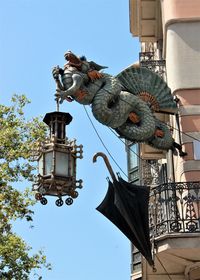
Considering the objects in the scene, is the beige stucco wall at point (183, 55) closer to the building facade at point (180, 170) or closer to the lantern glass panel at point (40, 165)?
the building facade at point (180, 170)

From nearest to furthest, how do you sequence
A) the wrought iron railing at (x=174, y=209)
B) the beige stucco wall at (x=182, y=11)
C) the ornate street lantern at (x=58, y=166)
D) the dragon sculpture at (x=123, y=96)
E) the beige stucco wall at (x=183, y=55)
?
the ornate street lantern at (x=58, y=166) → the wrought iron railing at (x=174, y=209) → the dragon sculpture at (x=123, y=96) → the beige stucco wall at (x=183, y=55) → the beige stucco wall at (x=182, y=11)

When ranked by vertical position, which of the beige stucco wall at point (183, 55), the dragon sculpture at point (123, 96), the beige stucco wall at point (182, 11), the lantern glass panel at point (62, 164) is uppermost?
the beige stucco wall at point (182, 11)

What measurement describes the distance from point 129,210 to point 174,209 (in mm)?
831

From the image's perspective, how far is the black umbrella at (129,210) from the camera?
10586mm

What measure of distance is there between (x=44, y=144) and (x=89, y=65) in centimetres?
222

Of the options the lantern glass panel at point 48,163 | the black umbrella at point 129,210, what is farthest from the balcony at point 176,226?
the lantern glass panel at point 48,163

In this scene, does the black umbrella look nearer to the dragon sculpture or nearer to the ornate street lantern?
the ornate street lantern

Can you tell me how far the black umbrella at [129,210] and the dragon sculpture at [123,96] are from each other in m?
1.12

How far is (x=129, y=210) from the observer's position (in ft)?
35.4

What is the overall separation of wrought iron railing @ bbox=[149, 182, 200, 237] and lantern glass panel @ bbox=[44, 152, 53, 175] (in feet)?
6.96

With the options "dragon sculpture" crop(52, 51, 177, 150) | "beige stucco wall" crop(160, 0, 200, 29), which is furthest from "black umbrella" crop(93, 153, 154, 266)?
"beige stucco wall" crop(160, 0, 200, 29)

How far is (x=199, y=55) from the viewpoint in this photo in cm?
1287

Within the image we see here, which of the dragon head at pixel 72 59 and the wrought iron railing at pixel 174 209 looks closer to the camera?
the wrought iron railing at pixel 174 209

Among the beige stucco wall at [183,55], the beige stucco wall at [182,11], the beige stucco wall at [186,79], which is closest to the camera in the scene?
the beige stucco wall at [186,79]
